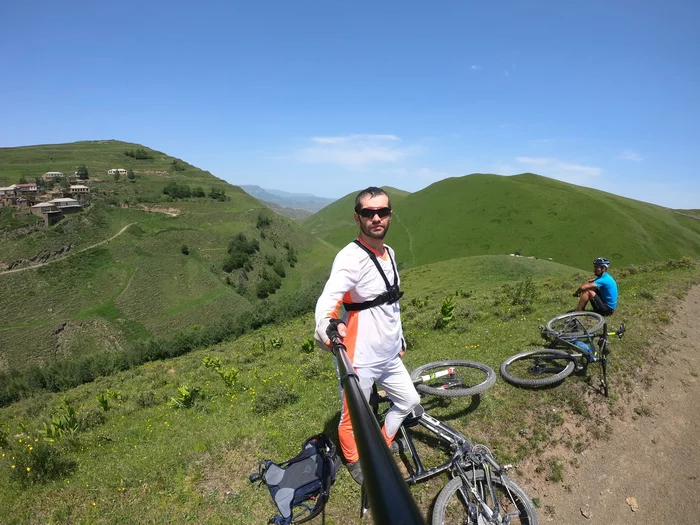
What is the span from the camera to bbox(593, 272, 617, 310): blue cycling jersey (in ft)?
38.7

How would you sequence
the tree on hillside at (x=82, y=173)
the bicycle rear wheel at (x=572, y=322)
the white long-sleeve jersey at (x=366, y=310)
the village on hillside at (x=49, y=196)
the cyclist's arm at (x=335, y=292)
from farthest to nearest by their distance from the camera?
1. the tree on hillside at (x=82, y=173)
2. the village on hillside at (x=49, y=196)
3. the bicycle rear wheel at (x=572, y=322)
4. the white long-sleeve jersey at (x=366, y=310)
5. the cyclist's arm at (x=335, y=292)

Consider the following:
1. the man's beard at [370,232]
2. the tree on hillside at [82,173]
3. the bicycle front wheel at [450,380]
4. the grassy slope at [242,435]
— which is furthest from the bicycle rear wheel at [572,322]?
the tree on hillside at [82,173]

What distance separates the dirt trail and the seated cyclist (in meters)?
2.91

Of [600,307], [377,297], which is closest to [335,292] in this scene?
[377,297]

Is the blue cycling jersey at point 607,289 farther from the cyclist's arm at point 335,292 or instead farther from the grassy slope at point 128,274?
the grassy slope at point 128,274

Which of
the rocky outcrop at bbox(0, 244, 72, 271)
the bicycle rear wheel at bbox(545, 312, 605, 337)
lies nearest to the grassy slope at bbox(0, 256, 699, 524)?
the bicycle rear wheel at bbox(545, 312, 605, 337)

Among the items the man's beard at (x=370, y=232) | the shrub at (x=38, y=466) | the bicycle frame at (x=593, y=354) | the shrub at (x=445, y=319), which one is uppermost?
the man's beard at (x=370, y=232)

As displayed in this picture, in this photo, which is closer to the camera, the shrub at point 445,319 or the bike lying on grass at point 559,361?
the bike lying on grass at point 559,361

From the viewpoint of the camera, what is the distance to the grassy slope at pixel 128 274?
7064 cm

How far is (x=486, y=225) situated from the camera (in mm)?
121938

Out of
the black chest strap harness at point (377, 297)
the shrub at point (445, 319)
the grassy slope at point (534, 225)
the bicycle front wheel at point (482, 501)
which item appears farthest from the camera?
the grassy slope at point (534, 225)

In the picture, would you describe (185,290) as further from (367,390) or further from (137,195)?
(367,390)

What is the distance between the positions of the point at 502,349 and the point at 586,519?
17.6 feet

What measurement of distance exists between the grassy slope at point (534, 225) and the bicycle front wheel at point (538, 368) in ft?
340
